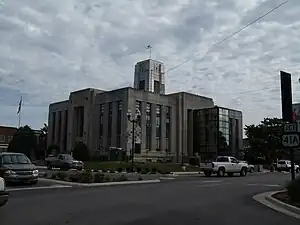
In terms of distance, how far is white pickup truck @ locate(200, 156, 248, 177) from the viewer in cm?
3534

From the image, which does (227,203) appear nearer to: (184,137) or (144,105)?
(144,105)

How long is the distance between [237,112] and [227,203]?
60.5 meters

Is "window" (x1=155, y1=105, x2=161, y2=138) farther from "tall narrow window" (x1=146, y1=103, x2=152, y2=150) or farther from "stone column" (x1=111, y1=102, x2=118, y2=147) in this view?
"stone column" (x1=111, y1=102, x2=118, y2=147)

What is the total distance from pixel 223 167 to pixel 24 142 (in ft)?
165

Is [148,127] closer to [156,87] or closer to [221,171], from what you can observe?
[156,87]

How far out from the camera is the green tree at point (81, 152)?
61.9m

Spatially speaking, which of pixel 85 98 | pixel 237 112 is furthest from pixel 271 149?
pixel 85 98

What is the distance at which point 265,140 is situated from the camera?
6138 cm

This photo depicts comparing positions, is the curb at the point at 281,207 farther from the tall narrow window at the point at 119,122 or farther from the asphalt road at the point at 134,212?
the tall narrow window at the point at 119,122

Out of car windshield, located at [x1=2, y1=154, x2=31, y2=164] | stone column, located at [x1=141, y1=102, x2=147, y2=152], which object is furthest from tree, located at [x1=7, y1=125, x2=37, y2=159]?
car windshield, located at [x1=2, y1=154, x2=31, y2=164]

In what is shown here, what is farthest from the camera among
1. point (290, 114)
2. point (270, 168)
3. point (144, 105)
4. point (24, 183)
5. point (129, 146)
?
point (144, 105)

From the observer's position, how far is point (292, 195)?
13.9m

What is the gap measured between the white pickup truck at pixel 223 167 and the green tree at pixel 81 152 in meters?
29.6

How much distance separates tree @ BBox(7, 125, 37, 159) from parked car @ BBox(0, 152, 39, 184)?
55913 millimetres
